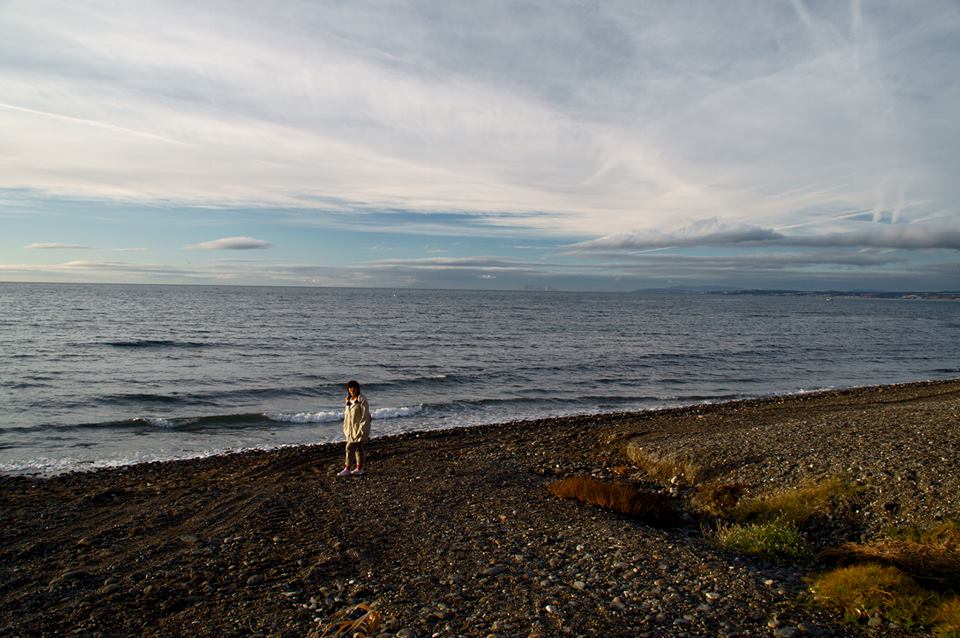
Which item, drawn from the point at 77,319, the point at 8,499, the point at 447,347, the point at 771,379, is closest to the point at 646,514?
the point at 8,499

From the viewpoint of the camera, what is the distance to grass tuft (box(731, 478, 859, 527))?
9.64 metres

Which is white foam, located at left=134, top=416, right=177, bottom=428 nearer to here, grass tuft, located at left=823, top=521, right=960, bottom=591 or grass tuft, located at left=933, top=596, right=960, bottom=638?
grass tuft, located at left=823, top=521, right=960, bottom=591

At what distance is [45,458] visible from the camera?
640 inches

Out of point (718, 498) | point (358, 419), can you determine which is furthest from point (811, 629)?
point (358, 419)

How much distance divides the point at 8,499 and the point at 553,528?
11.8 m

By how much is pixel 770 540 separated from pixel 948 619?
2.58 m

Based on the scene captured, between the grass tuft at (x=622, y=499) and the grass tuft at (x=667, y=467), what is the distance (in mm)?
1241

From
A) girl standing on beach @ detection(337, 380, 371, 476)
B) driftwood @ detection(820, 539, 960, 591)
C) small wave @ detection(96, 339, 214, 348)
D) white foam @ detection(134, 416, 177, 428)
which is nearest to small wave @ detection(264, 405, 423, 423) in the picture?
white foam @ detection(134, 416, 177, 428)

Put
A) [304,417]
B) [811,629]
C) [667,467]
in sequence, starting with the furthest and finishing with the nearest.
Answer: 1. [304,417]
2. [667,467]
3. [811,629]

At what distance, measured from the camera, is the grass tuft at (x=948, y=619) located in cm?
593

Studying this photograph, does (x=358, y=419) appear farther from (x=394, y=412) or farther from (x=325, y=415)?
(x=394, y=412)

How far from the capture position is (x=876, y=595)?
6688 millimetres

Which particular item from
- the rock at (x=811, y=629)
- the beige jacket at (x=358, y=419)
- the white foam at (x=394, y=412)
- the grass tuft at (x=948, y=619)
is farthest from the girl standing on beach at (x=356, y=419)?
the grass tuft at (x=948, y=619)

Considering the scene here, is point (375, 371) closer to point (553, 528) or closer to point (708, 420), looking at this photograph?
point (708, 420)
